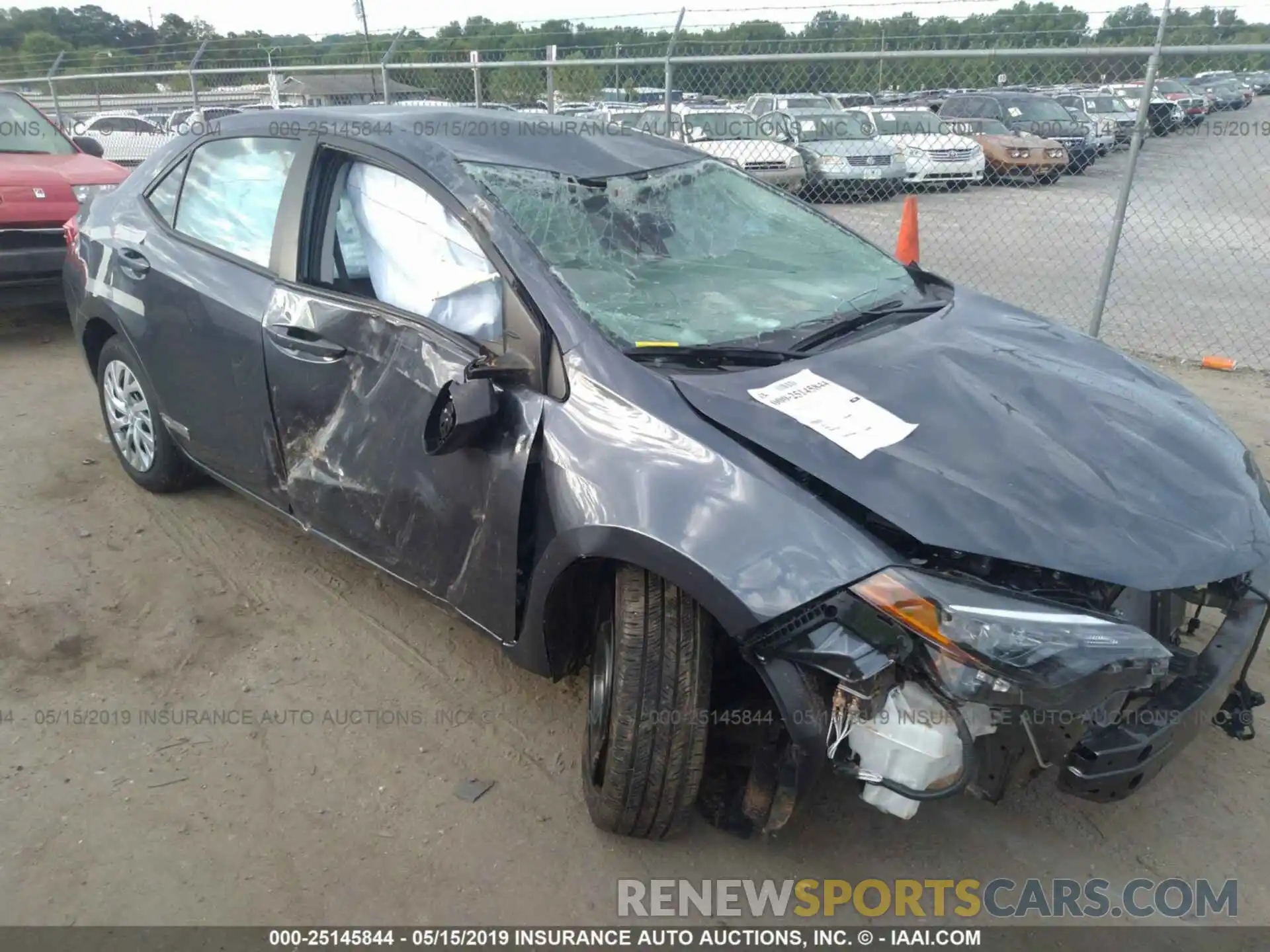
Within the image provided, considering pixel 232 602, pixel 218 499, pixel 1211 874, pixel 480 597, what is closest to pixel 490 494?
pixel 480 597

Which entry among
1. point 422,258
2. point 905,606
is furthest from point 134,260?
point 905,606

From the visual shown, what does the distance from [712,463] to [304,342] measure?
4.83 ft

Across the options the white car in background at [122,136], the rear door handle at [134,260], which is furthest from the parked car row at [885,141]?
the white car in background at [122,136]

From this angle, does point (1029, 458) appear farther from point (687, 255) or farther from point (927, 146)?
point (927, 146)

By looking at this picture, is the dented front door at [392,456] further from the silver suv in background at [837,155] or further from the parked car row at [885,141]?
the silver suv in background at [837,155]

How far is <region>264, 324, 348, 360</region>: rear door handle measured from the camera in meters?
2.84

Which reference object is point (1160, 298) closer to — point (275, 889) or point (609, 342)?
point (609, 342)

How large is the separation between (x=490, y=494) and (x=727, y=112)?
439 inches

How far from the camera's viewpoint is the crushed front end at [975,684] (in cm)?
185

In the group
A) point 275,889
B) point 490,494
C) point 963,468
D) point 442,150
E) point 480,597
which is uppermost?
point 442,150

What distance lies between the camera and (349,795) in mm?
2594

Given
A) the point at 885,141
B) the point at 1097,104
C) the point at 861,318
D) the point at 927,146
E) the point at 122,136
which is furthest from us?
the point at 1097,104

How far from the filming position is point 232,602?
3.46 m

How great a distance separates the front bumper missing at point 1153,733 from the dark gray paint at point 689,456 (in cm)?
22
